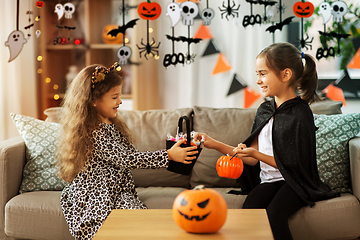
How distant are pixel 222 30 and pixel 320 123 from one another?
1.13 metres

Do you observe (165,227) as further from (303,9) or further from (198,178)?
(303,9)

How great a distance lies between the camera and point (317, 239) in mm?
1752

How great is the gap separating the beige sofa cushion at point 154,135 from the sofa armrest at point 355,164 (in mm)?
923

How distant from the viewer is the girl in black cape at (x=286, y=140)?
1.73 m

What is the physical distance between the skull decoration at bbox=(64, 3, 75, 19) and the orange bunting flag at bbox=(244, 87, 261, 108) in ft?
4.80

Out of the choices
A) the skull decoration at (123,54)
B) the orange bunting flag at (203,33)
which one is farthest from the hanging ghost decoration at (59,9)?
the orange bunting flag at (203,33)

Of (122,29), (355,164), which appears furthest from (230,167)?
(122,29)

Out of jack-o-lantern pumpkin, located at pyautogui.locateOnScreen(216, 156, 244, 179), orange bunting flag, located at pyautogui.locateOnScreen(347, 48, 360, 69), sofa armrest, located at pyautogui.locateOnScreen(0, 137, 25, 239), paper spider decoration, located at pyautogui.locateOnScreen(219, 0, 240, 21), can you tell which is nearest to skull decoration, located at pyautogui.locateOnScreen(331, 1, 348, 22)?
orange bunting flag, located at pyautogui.locateOnScreen(347, 48, 360, 69)

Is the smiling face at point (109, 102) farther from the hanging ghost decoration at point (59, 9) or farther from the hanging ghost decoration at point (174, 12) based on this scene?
the hanging ghost decoration at point (59, 9)

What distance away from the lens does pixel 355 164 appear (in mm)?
1878

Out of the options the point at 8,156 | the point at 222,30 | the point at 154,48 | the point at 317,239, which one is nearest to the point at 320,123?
the point at 317,239

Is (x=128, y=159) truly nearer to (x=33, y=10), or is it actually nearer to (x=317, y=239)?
(x=317, y=239)

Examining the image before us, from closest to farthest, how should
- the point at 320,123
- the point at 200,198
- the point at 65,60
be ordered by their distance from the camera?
1. the point at 200,198
2. the point at 320,123
3. the point at 65,60

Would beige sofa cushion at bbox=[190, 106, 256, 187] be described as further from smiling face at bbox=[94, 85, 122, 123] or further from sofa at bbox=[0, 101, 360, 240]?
smiling face at bbox=[94, 85, 122, 123]
